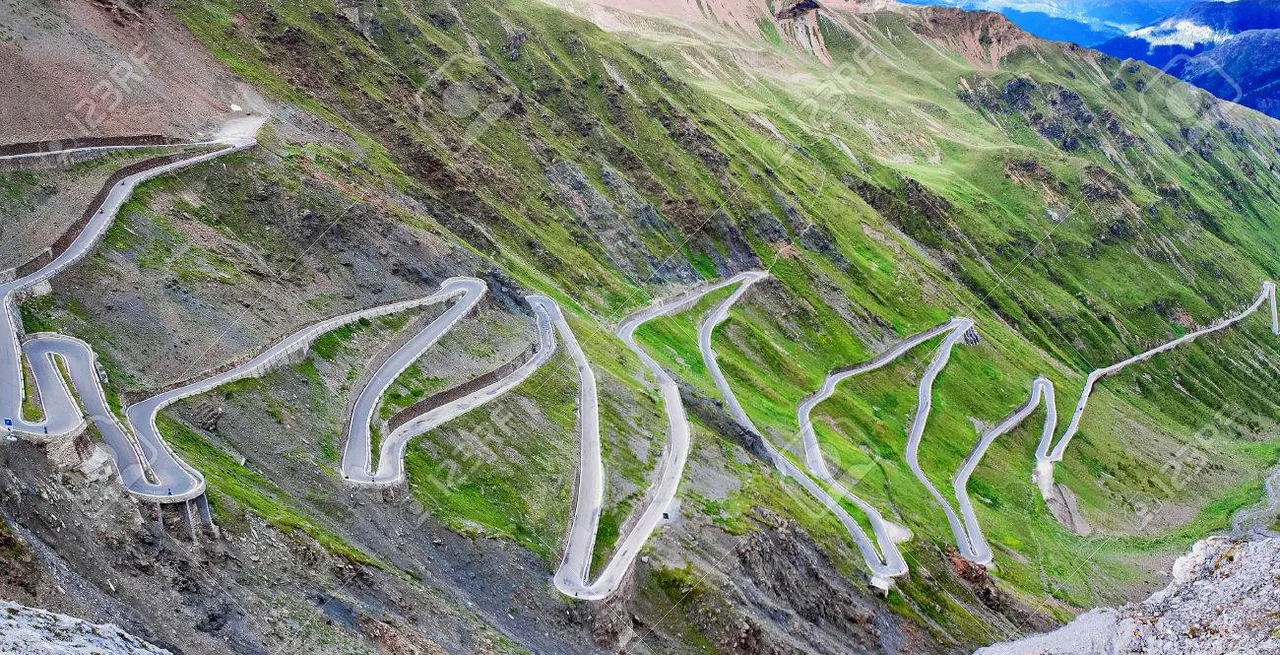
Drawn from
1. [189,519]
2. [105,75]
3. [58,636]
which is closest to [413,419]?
[189,519]

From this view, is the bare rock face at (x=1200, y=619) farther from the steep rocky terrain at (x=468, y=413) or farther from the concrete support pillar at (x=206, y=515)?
the concrete support pillar at (x=206, y=515)

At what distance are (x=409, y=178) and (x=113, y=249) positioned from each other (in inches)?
2264

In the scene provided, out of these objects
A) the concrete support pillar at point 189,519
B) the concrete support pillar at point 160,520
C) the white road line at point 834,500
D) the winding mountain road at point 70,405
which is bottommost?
the winding mountain road at point 70,405

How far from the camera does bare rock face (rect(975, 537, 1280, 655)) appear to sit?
7769 cm

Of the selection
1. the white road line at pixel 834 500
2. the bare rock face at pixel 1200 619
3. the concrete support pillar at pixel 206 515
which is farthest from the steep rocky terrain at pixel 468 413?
the bare rock face at pixel 1200 619

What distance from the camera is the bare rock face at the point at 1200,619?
77688mm

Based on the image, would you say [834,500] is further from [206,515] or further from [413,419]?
[206,515]

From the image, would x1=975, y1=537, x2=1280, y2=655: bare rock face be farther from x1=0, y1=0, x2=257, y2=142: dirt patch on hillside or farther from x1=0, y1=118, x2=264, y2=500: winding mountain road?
x1=0, y1=0, x2=257, y2=142: dirt patch on hillside

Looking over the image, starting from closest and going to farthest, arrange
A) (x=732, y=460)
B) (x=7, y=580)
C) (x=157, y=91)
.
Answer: (x=7, y=580)
(x=732, y=460)
(x=157, y=91)

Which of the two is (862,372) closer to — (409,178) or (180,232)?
(409,178)

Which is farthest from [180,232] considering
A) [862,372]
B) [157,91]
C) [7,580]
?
[862,372]

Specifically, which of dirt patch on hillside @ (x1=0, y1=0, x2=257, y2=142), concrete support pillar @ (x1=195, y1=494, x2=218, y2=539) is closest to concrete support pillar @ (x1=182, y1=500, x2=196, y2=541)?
concrete support pillar @ (x1=195, y1=494, x2=218, y2=539)

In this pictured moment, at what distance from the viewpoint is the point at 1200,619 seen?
273 feet

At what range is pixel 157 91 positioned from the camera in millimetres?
117375
